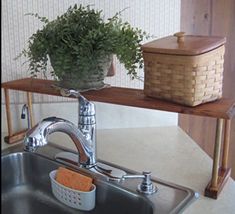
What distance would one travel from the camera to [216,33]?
1698 millimetres

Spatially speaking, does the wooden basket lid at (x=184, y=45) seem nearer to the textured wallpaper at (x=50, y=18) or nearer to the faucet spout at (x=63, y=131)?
the faucet spout at (x=63, y=131)

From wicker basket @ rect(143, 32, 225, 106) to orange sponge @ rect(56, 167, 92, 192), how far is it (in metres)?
0.34

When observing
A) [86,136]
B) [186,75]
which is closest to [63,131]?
[86,136]

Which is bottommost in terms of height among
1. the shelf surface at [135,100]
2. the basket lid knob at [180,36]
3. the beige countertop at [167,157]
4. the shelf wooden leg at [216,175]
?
the beige countertop at [167,157]

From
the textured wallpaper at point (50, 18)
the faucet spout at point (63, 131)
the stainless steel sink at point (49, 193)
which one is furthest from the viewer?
the textured wallpaper at point (50, 18)

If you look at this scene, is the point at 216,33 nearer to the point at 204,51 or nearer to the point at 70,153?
the point at 204,51

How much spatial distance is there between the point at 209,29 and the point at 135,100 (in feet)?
2.79

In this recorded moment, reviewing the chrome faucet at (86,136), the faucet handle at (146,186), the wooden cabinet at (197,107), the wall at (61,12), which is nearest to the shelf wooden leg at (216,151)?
the wooden cabinet at (197,107)

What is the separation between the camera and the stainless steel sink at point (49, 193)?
0.91 m

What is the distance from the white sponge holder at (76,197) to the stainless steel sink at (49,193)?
28mm

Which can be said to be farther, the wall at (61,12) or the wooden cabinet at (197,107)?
the wall at (61,12)

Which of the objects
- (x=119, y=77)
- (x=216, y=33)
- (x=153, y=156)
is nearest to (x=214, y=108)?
(x=153, y=156)

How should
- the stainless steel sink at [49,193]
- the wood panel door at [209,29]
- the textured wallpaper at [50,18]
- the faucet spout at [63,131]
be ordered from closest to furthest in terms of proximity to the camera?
the faucet spout at [63,131], the stainless steel sink at [49,193], the textured wallpaper at [50,18], the wood panel door at [209,29]

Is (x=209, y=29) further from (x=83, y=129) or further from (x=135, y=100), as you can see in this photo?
(x=83, y=129)
